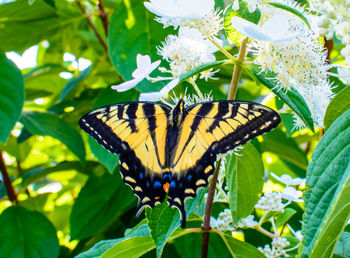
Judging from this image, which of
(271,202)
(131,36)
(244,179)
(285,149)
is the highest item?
(131,36)

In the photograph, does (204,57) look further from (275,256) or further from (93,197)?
(93,197)

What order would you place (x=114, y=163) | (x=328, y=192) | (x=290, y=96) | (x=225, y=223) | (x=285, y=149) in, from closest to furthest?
1. (x=328, y=192)
2. (x=290, y=96)
3. (x=225, y=223)
4. (x=114, y=163)
5. (x=285, y=149)

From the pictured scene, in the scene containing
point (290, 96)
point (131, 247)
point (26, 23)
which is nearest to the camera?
point (290, 96)

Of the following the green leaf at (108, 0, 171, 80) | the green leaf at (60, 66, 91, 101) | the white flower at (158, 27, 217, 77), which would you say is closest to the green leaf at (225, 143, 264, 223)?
the white flower at (158, 27, 217, 77)

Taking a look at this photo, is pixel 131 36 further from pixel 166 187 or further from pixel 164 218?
pixel 164 218

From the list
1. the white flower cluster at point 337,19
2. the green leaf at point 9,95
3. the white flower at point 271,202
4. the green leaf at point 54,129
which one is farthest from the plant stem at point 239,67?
the green leaf at point 54,129

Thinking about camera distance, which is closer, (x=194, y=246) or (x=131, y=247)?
(x=131, y=247)

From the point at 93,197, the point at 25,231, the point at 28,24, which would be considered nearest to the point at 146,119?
the point at 93,197

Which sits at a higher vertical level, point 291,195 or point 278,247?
point 291,195

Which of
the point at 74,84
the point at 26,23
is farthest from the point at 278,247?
the point at 26,23
